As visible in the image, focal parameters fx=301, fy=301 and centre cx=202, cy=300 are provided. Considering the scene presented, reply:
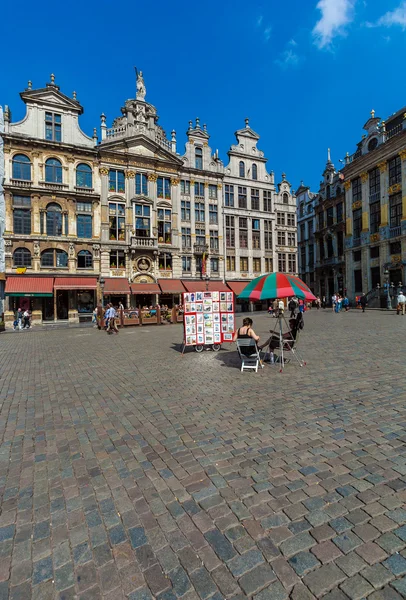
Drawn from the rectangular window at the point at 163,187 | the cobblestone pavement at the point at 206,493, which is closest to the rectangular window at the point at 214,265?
the rectangular window at the point at 163,187

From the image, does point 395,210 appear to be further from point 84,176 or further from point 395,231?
point 84,176

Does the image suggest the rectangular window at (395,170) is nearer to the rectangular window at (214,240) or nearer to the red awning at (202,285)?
the rectangular window at (214,240)

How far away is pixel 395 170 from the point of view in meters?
34.2

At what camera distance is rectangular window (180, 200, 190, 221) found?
33.9 m

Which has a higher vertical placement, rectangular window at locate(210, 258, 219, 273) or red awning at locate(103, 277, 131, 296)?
rectangular window at locate(210, 258, 219, 273)

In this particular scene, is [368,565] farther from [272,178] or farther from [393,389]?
[272,178]

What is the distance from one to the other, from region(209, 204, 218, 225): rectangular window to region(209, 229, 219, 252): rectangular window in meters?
1.10

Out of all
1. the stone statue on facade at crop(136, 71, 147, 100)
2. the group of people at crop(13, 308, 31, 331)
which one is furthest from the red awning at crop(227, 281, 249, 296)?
the stone statue on facade at crop(136, 71, 147, 100)

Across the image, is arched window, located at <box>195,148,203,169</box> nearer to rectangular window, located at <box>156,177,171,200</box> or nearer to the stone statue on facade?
rectangular window, located at <box>156,177,171,200</box>

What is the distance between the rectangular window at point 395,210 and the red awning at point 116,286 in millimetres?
30552

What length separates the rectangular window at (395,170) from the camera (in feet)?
110

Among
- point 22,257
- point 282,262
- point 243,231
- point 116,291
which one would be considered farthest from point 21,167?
point 282,262

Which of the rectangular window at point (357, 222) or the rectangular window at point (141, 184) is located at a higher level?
the rectangular window at point (141, 184)

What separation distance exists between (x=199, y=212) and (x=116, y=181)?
957 cm
